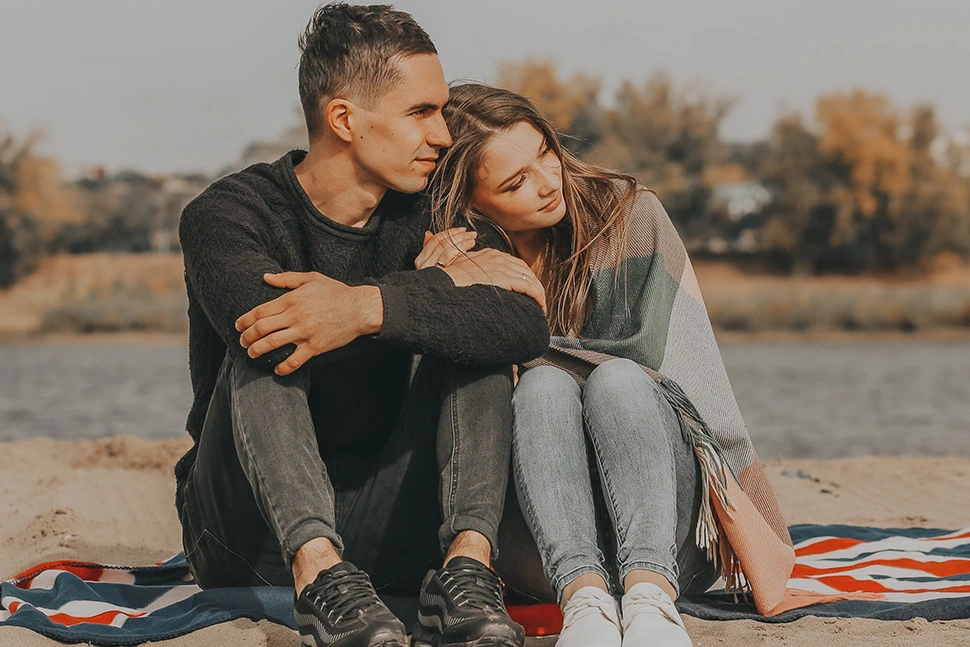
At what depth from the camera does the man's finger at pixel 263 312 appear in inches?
96.5

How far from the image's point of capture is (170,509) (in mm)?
4938

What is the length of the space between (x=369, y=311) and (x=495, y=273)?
402 millimetres

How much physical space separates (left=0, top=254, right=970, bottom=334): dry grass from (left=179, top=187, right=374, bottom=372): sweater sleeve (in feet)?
86.5

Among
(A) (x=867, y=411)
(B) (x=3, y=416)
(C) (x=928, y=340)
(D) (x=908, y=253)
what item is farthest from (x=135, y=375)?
(D) (x=908, y=253)

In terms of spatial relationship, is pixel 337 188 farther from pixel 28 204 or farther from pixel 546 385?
pixel 28 204

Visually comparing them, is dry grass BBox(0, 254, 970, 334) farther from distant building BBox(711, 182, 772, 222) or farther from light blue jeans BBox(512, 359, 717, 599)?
light blue jeans BBox(512, 359, 717, 599)

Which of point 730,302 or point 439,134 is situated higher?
point 439,134

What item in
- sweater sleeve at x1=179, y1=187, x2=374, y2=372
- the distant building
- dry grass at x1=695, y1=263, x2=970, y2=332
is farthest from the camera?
the distant building

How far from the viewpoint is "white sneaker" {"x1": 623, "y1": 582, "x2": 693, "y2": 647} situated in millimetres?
2205

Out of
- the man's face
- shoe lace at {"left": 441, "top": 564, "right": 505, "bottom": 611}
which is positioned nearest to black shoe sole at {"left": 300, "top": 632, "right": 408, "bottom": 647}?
shoe lace at {"left": 441, "top": 564, "right": 505, "bottom": 611}

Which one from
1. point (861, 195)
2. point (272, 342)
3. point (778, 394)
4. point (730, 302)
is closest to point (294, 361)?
point (272, 342)

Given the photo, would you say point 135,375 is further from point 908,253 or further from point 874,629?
point 908,253

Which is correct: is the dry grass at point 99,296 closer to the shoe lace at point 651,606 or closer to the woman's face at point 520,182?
the woman's face at point 520,182

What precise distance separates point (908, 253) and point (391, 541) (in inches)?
1298
